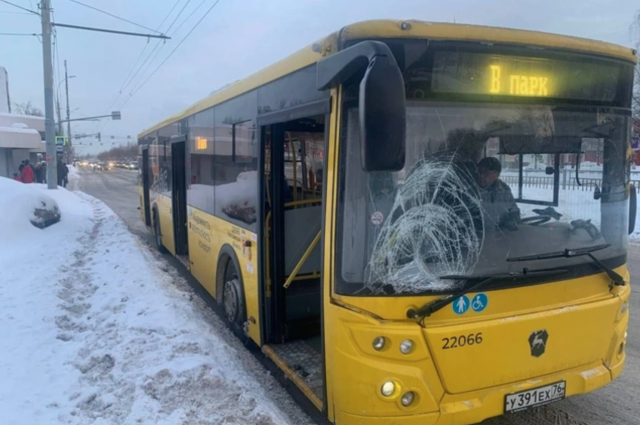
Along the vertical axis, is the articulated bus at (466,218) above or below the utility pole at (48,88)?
below

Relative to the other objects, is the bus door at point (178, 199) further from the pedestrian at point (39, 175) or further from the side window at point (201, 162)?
the pedestrian at point (39, 175)

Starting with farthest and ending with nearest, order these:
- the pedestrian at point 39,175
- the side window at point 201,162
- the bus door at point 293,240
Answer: the pedestrian at point 39,175 → the side window at point 201,162 → the bus door at point 293,240

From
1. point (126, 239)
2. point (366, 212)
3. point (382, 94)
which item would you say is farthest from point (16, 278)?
point (382, 94)

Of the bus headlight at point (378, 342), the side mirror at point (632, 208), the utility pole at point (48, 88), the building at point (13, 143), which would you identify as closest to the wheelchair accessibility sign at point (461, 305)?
the bus headlight at point (378, 342)

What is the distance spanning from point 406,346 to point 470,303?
496 mm

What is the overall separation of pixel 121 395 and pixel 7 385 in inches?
37.5

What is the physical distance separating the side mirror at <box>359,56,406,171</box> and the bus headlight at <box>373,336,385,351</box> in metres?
1.04

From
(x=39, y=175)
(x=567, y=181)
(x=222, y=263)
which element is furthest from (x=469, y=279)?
(x=39, y=175)

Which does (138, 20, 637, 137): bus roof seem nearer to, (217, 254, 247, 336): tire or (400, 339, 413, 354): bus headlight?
(400, 339, 413, 354): bus headlight

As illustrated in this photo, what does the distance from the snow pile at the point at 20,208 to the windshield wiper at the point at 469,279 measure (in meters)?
10.4

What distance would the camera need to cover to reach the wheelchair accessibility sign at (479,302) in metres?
3.26

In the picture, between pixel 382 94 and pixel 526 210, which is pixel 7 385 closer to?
pixel 382 94

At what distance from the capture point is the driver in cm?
334

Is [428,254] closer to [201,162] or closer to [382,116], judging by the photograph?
[382,116]
